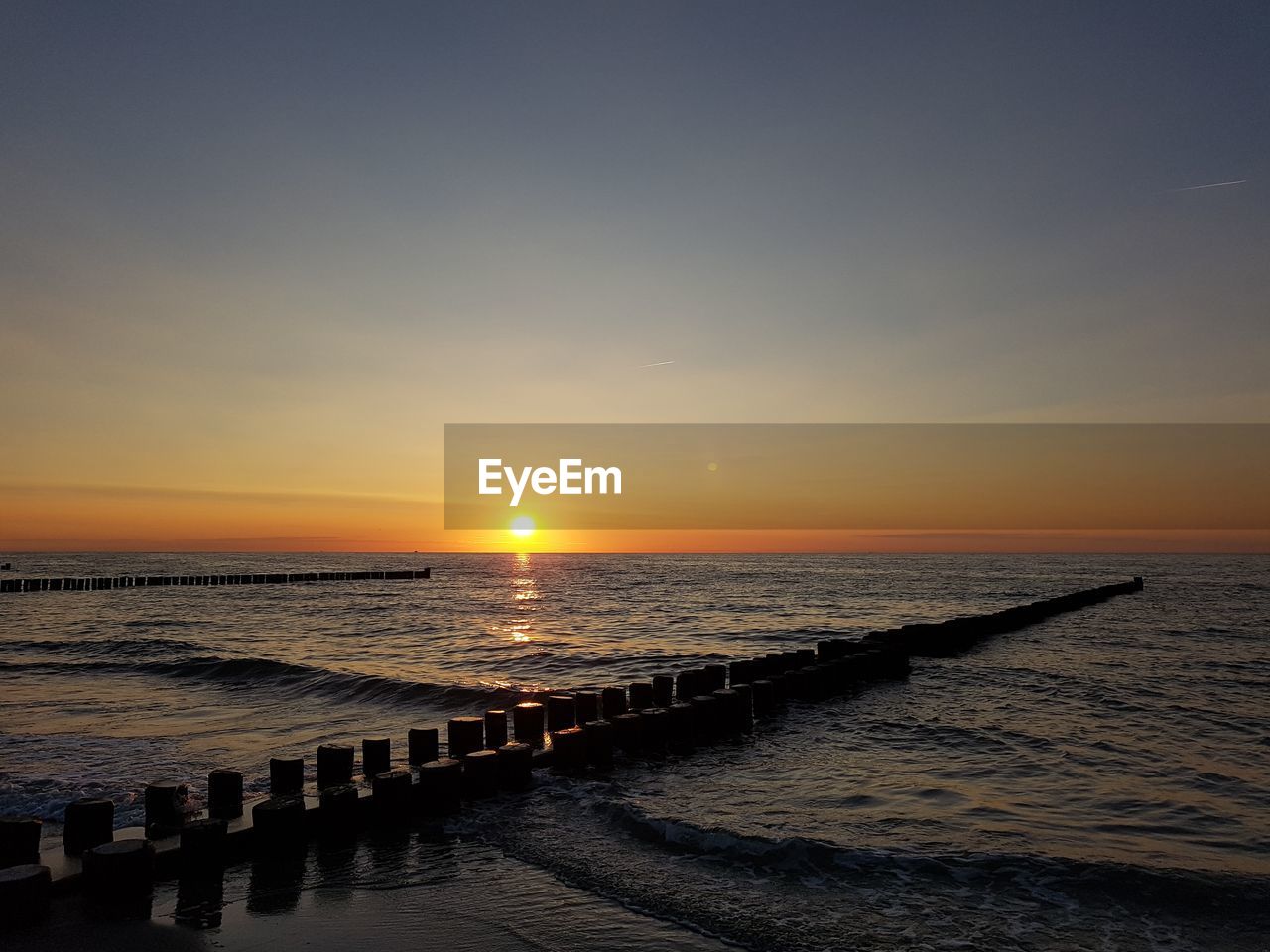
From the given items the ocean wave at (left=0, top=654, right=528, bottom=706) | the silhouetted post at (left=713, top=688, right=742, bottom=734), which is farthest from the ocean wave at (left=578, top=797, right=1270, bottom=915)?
the ocean wave at (left=0, top=654, right=528, bottom=706)

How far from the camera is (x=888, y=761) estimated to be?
41.6 ft

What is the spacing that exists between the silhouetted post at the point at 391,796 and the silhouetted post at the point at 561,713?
3.18m

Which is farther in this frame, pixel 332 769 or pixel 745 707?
pixel 745 707

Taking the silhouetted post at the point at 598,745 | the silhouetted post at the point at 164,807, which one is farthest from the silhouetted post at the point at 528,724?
the silhouetted post at the point at 164,807

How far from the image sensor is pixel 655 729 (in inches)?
487

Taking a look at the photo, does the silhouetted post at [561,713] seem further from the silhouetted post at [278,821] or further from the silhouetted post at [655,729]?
the silhouetted post at [278,821]

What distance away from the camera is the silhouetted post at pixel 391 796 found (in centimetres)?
844

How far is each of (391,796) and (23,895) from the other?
3149 millimetres

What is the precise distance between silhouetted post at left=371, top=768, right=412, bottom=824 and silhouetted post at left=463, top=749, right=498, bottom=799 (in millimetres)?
920

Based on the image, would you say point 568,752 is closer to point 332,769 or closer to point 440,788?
point 440,788

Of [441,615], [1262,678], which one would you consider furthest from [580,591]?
[1262,678]

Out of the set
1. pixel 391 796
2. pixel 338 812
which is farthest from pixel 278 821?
pixel 391 796

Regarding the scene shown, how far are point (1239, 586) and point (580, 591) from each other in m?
59.7

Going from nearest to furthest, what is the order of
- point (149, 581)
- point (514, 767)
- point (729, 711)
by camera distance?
point (514, 767) → point (729, 711) → point (149, 581)
